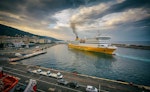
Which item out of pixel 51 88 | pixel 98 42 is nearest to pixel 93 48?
pixel 98 42

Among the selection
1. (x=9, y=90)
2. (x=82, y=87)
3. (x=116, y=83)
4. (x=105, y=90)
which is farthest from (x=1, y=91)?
(x=116, y=83)

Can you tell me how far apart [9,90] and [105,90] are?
2192 centimetres

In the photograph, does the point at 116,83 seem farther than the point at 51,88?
Yes

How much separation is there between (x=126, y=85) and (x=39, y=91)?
25.5m

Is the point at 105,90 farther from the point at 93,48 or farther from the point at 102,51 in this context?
the point at 93,48

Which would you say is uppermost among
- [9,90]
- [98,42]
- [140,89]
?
[98,42]

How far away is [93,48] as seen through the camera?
337ft

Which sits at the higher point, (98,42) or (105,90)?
(98,42)

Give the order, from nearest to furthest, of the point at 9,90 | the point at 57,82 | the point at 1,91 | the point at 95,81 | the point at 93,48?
the point at 1,91 < the point at 9,90 < the point at 57,82 < the point at 95,81 < the point at 93,48

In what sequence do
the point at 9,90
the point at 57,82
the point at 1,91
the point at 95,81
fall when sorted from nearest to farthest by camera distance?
the point at 1,91 → the point at 9,90 → the point at 57,82 → the point at 95,81

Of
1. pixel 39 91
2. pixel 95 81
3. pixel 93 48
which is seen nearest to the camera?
pixel 39 91

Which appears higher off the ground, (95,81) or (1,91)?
(1,91)

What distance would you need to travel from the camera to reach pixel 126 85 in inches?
1054

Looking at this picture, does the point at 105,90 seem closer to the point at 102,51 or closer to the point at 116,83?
the point at 116,83
